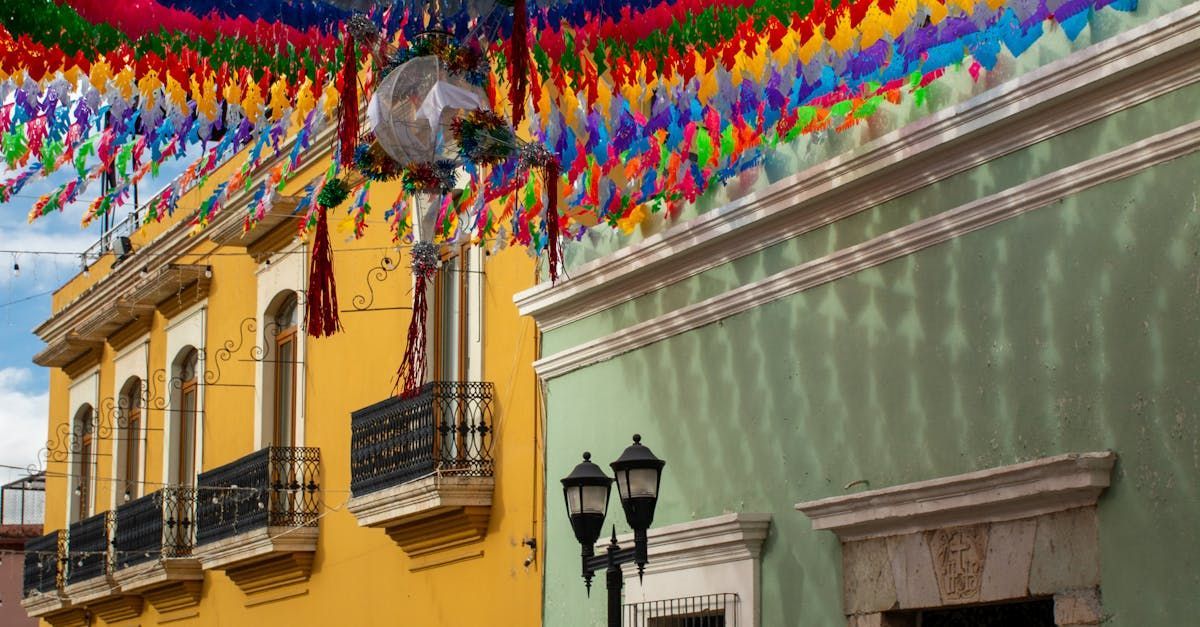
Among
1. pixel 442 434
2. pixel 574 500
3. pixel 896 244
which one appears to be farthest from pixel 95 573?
pixel 896 244

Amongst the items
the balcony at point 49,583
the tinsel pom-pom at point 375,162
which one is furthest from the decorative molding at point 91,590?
the tinsel pom-pom at point 375,162

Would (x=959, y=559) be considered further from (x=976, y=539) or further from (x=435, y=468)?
(x=435, y=468)

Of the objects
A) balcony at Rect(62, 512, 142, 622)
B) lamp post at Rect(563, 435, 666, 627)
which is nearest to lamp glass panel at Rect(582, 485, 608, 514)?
lamp post at Rect(563, 435, 666, 627)

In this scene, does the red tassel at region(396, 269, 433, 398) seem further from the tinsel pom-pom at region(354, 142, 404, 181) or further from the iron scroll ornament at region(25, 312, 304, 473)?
the iron scroll ornament at region(25, 312, 304, 473)

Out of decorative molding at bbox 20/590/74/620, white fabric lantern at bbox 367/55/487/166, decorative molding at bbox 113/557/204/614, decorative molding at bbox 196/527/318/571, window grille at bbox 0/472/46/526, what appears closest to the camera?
white fabric lantern at bbox 367/55/487/166

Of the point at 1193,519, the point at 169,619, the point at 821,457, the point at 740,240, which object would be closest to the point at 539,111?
the point at 740,240

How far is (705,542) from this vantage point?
9867mm

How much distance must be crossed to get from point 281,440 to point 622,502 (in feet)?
27.0

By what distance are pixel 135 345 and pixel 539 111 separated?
12205mm

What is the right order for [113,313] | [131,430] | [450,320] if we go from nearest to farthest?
[450,320] < [113,313] < [131,430]

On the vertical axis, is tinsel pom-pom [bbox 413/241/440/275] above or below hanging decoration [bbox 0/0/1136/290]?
below

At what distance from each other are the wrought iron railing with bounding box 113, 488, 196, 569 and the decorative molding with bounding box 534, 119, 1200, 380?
23.2 feet

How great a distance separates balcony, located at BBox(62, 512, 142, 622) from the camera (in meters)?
19.4

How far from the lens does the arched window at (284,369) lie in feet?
53.2
